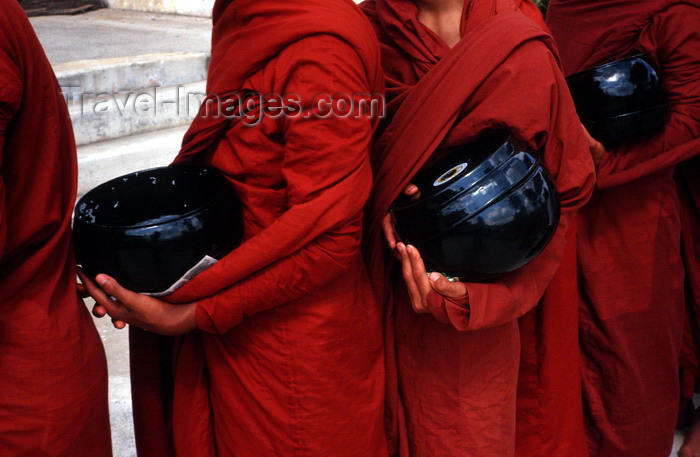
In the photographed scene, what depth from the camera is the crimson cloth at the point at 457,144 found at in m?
1.27

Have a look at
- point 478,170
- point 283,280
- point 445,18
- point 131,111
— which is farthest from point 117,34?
point 478,170

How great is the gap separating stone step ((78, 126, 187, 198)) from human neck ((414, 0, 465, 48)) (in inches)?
75.2

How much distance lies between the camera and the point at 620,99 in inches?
62.2

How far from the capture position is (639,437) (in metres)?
1.93

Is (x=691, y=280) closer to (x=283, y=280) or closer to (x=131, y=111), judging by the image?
(x=283, y=280)

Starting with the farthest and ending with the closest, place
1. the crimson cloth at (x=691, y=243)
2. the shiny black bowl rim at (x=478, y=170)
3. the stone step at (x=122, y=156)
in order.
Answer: the stone step at (x=122, y=156), the crimson cloth at (x=691, y=243), the shiny black bowl rim at (x=478, y=170)

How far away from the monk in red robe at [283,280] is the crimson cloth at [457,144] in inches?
3.3

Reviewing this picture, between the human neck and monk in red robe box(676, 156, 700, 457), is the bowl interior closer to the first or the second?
the human neck

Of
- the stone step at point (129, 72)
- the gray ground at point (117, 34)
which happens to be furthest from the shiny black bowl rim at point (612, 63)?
the gray ground at point (117, 34)

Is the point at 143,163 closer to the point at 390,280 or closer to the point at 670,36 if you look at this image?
the point at 390,280

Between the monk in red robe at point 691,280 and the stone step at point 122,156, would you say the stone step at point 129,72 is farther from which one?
the monk in red robe at point 691,280

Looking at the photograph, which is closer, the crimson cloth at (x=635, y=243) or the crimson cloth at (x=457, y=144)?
the crimson cloth at (x=457, y=144)

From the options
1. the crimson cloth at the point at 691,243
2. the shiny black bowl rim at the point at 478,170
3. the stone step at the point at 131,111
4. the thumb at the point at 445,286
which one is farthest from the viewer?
the stone step at the point at 131,111

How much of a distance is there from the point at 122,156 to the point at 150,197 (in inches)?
71.6
